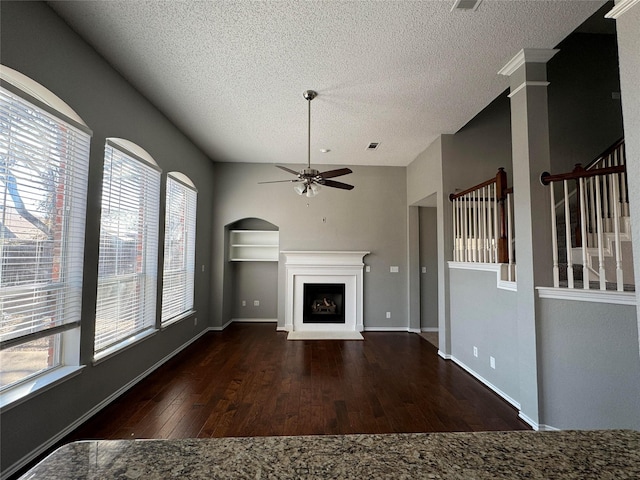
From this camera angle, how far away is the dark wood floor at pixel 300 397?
247 centimetres

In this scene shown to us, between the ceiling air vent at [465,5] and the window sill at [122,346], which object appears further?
the window sill at [122,346]

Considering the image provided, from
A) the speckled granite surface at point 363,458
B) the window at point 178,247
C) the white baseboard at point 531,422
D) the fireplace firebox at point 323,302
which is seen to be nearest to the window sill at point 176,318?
the window at point 178,247

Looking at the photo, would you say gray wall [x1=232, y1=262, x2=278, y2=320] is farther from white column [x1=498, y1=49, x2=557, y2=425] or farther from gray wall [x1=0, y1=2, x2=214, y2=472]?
white column [x1=498, y1=49, x2=557, y2=425]

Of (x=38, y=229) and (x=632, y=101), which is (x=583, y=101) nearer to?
(x=632, y=101)

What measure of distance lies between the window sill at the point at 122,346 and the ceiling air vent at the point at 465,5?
13.1ft

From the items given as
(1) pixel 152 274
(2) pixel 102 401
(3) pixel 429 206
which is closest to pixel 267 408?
(2) pixel 102 401

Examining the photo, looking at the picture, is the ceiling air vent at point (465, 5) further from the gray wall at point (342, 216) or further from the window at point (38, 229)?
the gray wall at point (342, 216)

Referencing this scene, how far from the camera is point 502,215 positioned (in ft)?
10.5

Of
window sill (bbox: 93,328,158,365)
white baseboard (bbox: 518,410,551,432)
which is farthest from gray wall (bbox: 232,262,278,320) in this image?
white baseboard (bbox: 518,410,551,432)

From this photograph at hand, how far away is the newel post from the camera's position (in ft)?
10.2

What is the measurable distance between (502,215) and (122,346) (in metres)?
4.14

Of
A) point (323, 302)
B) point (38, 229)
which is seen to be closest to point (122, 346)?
point (38, 229)

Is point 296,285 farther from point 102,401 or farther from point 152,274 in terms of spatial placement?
point 102,401

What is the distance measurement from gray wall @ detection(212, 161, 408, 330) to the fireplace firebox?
495 mm
